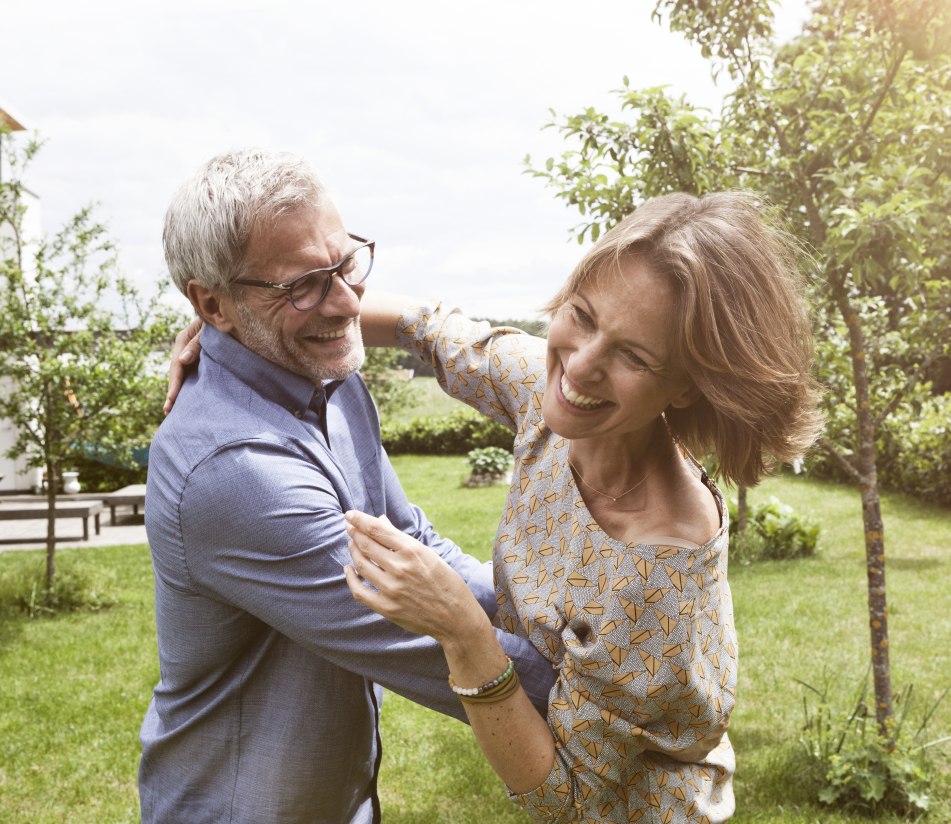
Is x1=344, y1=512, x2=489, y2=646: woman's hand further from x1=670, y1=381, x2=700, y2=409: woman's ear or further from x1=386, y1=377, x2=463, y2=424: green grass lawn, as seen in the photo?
x1=386, y1=377, x2=463, y2=424: green grass lawn

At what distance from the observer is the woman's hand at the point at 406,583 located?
5.29ft

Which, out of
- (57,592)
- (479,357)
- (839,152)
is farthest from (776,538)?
(479,357)

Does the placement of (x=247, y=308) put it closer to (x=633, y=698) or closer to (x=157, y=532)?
(x=157, y=532)

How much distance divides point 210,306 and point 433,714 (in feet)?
17.1

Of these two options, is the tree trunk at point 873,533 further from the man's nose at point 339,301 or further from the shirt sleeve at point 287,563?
the shirt sleeve at point 287,563

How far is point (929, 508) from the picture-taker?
14469 mm

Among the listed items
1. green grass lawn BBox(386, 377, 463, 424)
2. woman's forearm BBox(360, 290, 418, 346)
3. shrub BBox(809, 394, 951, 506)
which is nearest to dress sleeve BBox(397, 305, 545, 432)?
woman's forearm BBox(360, 290, 418, 346)

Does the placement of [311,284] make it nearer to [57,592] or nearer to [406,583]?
[406,583]

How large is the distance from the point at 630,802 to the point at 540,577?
488 mm

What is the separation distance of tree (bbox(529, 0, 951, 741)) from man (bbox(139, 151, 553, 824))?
2991mm

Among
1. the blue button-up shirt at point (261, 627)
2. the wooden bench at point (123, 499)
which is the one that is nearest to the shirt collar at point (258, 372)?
the blue button-up shirt at point (261, 627)

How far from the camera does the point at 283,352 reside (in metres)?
2.04

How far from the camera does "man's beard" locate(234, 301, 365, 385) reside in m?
2.01

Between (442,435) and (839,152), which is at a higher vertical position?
(839,152)
